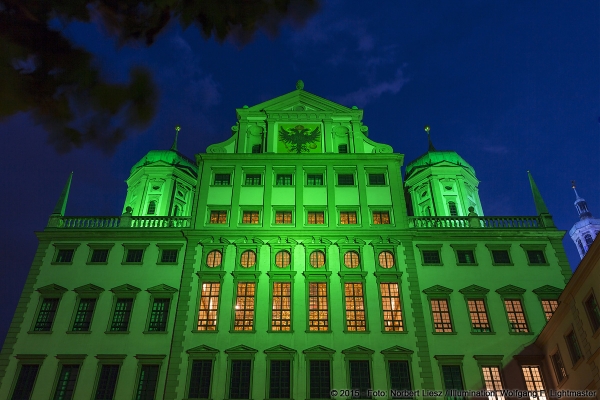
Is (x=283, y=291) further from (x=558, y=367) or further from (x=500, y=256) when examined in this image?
(x=558, y=367)

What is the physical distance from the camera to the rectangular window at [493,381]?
98.8ft

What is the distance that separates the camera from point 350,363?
3108 cm

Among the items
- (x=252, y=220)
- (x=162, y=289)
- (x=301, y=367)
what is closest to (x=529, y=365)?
(x=301, y=367)

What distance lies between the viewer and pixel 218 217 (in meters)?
37.7

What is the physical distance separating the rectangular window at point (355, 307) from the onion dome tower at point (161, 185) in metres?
20.4

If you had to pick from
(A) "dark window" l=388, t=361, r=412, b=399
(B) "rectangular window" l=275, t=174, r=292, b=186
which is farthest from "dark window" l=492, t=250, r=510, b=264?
(B) "rectangular window" l=275, t=174, r=292, b=186

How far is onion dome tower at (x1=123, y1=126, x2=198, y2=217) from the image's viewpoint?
4806 centimetres

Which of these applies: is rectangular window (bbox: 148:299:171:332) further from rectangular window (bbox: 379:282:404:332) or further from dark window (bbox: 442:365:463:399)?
dark window (bbox: 442:365:463:399)

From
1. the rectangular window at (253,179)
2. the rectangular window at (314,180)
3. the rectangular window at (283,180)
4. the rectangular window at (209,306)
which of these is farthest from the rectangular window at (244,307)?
the rectangular window at (314,180)

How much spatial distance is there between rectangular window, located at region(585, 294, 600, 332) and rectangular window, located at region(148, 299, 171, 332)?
77.3ft

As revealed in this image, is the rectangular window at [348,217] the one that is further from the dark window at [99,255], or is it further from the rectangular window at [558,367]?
the dark window at [99,255]

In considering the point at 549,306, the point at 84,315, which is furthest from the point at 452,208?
the point at 84,315

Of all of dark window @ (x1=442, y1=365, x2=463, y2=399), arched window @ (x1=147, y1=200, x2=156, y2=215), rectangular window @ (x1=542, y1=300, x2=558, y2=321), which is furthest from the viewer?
arched window @ (x1=147, y1=200, x2=156, y2=215)

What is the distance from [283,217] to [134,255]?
10589 millimetres
